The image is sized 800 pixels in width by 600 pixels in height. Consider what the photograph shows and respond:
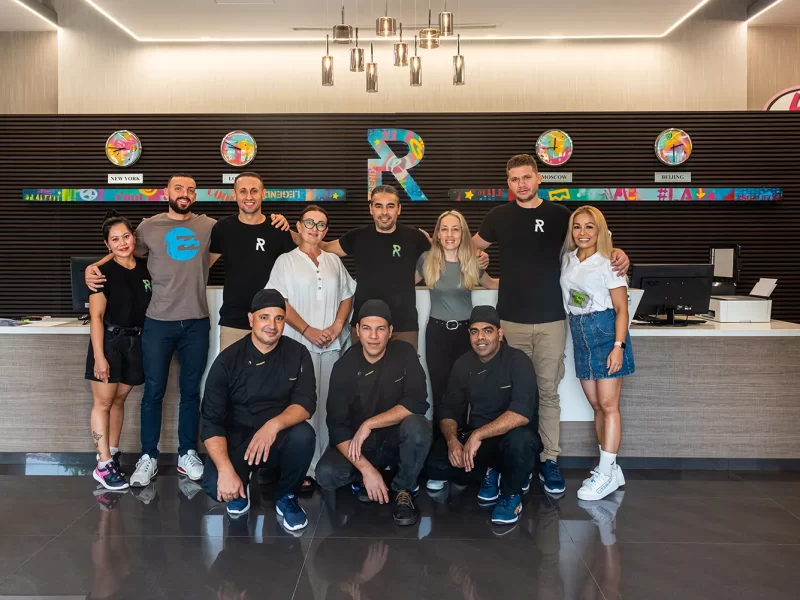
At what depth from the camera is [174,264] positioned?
375 cm

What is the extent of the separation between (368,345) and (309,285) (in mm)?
556

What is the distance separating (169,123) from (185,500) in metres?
4.60

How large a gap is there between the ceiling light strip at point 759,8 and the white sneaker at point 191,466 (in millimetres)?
7179

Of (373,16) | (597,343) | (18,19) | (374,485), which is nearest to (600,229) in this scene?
(597,343)

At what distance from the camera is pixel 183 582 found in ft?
8.45

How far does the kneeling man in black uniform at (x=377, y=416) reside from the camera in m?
3.21

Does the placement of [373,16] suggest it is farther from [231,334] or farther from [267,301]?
[267,301]

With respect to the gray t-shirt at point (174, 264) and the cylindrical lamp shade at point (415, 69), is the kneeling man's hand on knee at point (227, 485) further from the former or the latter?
the cylindrical lamp shade at point (415, 69)

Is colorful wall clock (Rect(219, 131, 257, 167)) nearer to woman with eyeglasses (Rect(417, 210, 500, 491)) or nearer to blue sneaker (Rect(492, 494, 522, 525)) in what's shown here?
woman with eyeglasses (Rect(417, 210, 500, 491))

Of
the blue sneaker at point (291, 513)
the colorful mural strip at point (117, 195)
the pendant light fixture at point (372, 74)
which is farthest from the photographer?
the colorful mural strip at point (117, 195)

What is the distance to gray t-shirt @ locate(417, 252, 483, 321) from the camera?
3.65 m

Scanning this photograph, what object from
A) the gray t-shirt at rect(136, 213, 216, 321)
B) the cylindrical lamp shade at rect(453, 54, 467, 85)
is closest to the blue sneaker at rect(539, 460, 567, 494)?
the gray t-shirt at rect(136, 213, 216, 321)

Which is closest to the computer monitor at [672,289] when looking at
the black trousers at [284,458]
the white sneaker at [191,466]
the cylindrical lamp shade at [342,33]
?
the black trousers at [284,458]

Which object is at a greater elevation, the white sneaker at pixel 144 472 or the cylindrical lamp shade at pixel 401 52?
the cylindrical lamp shade at pixel 401 52
